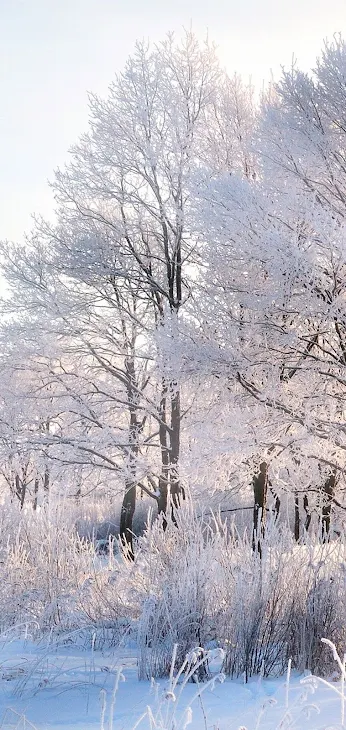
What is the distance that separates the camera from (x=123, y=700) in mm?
3709

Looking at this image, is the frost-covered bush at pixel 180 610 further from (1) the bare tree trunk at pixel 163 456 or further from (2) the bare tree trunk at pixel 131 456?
(1) the bare tree trunk at pixel 163 456

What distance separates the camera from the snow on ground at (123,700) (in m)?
3.20

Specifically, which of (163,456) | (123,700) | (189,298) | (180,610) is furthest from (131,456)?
(123,700)

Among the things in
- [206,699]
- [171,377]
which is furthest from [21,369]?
[206,699]

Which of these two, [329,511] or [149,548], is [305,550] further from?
[329,511]

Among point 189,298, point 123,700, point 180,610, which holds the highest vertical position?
point 189,298

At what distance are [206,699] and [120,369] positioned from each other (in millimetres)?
9759

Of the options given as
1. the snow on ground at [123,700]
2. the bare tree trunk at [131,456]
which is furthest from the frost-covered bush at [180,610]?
the bare tree trunk at [131,456]

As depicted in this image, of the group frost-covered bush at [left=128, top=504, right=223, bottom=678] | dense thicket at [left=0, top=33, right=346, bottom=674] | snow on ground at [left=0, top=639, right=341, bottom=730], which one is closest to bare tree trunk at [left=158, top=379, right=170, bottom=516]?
dense thicket at [left=0, top=33, right=346, bottom=674]

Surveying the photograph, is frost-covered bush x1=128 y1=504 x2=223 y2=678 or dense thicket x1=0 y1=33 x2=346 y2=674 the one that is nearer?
frost-covered bush x1=128 y1=504 x2=223 y2=678

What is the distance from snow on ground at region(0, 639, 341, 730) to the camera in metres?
3.20

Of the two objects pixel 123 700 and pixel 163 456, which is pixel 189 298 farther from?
pixel 123 700

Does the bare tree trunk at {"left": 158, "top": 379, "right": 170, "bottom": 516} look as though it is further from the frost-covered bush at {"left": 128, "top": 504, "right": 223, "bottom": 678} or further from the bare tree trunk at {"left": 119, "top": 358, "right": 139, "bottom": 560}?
the frost-covered bush at {"left": 128, "top": 504, "right": 223, "bottom": 678}

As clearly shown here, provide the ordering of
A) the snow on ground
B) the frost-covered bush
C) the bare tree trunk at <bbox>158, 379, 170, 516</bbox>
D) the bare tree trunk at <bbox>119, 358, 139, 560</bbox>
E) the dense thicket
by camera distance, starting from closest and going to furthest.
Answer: the snow on ground
the frost-covered bush
the dense thicket
the bare tree trunk at <bbox>119, 358, 139, 560</bbox>
the bare tree trunk at <bbox>158, 379, 170, 516</bbox>
